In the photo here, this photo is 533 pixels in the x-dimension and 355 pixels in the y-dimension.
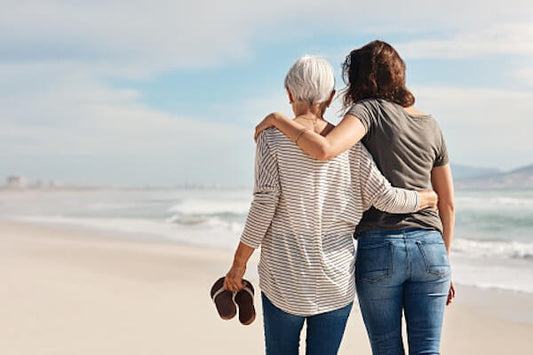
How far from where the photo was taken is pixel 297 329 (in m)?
2.24

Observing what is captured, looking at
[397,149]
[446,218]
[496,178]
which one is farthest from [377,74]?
[496,178]

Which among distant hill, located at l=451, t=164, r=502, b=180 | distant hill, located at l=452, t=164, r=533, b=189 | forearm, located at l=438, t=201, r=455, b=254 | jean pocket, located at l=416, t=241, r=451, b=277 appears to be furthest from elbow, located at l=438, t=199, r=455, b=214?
distant hill, located at l=451, t=164, r=502, b=180

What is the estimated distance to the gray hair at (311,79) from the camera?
217 centimetres

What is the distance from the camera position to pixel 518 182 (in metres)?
32.8

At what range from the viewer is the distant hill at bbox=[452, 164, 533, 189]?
32375mm

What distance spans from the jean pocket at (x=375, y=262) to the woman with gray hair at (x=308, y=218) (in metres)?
0.07

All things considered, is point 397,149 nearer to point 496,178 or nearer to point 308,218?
point 308,218

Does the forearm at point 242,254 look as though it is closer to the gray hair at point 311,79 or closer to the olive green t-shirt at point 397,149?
the olive green t-shirt at point 397,149

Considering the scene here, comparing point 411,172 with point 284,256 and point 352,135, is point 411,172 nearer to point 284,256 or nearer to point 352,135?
point 352,135

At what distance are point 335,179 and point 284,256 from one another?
319 mm

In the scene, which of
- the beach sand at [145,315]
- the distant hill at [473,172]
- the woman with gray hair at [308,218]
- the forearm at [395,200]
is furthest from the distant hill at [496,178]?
the woman with gray hair at [308,218]

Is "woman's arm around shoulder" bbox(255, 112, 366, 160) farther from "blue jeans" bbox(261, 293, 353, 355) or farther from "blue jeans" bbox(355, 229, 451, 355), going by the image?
"blue jeans" bbox(261, 293, 353, 355)

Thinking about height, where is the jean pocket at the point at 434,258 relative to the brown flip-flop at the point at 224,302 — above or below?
above

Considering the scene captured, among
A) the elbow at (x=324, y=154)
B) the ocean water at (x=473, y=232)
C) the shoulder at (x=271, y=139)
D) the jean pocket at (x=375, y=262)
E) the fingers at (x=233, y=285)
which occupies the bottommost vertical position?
the ocean water at (x=473, y=232)
